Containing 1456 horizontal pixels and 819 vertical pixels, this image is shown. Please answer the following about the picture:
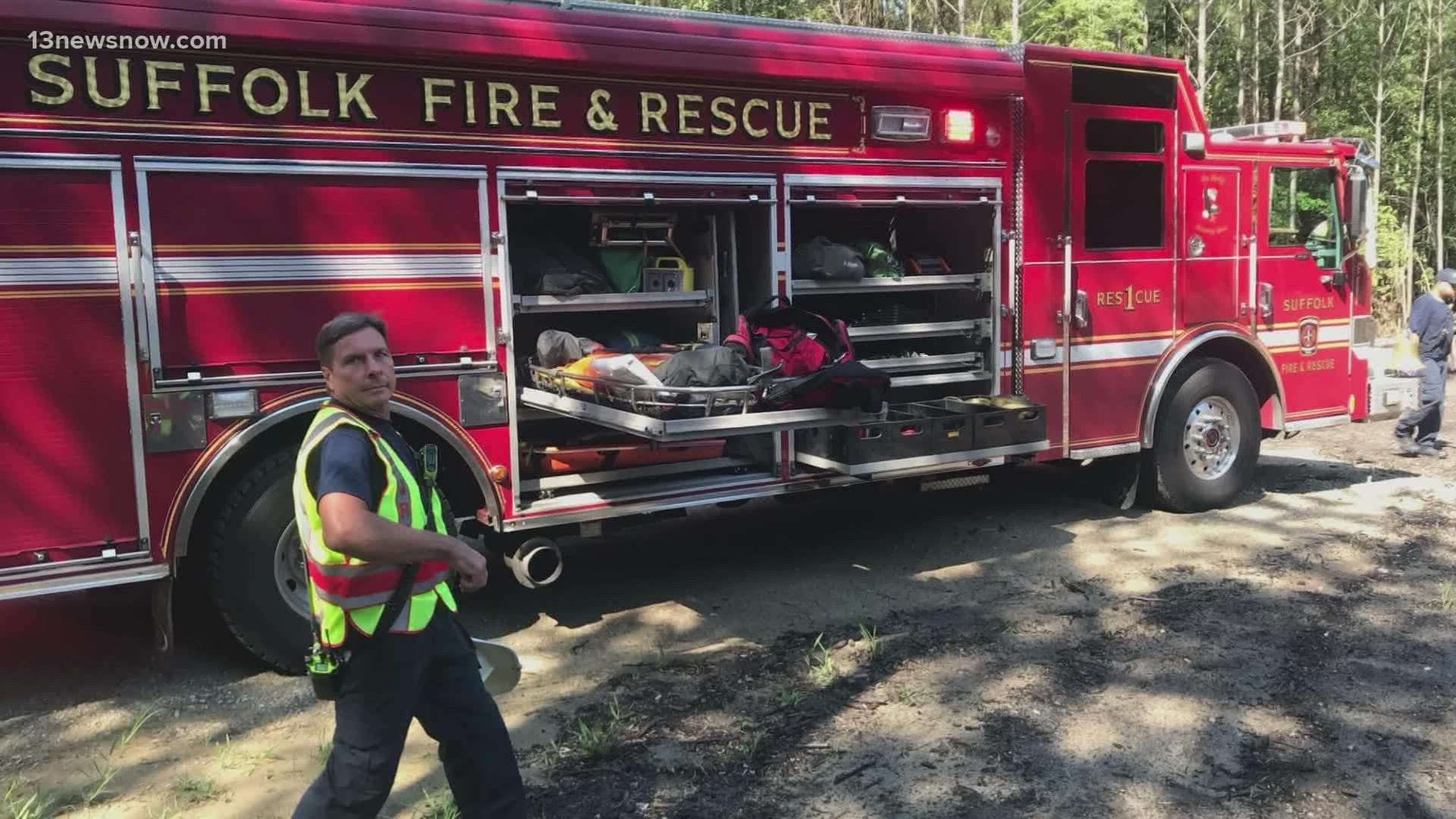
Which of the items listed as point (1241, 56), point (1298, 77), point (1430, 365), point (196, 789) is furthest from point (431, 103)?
point (1298, 77)

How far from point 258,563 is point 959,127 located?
4.30 m

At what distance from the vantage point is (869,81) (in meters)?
6.00

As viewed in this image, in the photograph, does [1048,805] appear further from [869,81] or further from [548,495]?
[869,81]

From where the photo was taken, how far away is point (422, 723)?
292cm

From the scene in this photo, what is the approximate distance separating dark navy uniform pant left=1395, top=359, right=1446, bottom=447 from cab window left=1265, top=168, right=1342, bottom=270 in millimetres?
2716

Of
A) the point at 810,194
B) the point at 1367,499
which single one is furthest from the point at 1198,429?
the point at 810,194

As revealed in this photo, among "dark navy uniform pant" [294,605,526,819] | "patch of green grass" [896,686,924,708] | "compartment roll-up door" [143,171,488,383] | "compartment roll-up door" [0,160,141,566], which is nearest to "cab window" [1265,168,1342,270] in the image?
"patch of green grass" [896,686,924,708]

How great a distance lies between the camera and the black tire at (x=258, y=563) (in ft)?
15.4

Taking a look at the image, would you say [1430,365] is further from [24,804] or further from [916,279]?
[24,804]

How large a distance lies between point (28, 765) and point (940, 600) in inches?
161

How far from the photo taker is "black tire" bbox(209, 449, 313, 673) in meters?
4.68

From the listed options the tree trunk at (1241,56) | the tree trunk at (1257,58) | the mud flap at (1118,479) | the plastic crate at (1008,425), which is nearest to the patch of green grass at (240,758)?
the plastic crate at (1008,425)

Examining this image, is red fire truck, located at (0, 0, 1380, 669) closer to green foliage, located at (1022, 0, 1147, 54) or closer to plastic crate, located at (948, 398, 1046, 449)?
plastic crate, located at (948, 398, 1046, 449)

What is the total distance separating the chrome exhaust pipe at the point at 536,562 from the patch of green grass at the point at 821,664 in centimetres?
123
